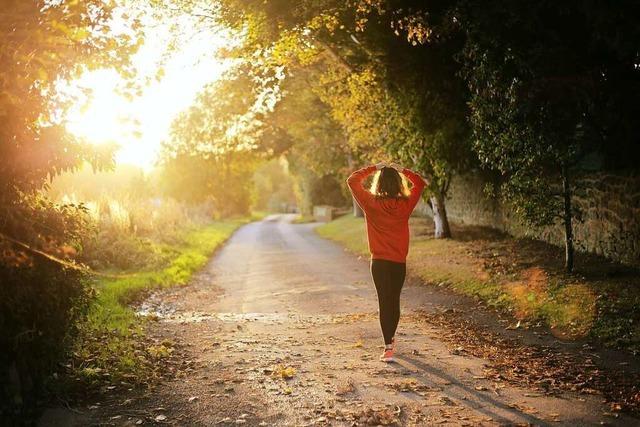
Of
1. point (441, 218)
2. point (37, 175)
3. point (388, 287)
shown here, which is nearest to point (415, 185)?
point (388, 287)

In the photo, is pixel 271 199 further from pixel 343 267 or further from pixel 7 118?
pixel 7 118

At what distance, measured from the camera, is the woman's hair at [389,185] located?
7191 mm

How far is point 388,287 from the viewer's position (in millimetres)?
7332

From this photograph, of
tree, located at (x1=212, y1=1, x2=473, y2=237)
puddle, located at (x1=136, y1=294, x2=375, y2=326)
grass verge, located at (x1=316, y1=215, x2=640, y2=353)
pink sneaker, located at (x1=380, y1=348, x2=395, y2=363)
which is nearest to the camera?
pink sneaker, located at (x1=380, y1=348, x2=395, y2=363)

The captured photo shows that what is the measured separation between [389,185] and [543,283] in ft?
18.0

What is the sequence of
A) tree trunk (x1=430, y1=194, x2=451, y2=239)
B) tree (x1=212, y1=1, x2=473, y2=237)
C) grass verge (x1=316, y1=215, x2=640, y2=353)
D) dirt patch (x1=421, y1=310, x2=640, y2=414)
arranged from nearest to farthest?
1. dirt patch (x1=421, y1=310, x2=640, y2=414)
2. grass verge (x1=316, y1=215, x2=640, y2=353)
3. tree (x1=212, y1=1, x2=473, y2=237)
4. tree trunk (x1=430, y1=194, x2=451, y2=239)

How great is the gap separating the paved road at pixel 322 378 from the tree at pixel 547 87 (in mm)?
3124

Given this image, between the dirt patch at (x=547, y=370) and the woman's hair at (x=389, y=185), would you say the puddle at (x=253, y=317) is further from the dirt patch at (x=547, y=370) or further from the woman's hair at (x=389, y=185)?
the woman's hair at (x=389, y=185)

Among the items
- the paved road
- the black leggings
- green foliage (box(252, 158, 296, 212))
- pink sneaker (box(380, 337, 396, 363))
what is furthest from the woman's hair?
green foliage (box(252, 158, 296, 212))

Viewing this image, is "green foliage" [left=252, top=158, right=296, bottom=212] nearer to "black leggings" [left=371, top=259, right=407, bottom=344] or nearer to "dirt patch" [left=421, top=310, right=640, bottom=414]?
"dirt patch" [left=421, top=310, right=640, bottom=414]

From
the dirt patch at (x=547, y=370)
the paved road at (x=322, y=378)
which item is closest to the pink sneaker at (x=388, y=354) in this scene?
the paved road at (x=322, y=378)

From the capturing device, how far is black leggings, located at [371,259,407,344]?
7.30 m

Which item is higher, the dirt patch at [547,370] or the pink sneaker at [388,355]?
the pink sneaker at [388,355]

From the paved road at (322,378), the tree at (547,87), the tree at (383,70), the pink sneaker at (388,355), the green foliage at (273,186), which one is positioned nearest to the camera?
the paved road at (322,378)
